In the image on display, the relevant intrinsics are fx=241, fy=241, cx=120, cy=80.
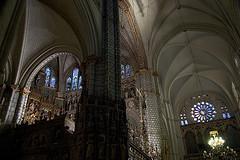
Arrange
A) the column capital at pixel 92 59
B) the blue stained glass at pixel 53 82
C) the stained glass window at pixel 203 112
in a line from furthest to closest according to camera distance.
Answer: the stained glass window at pixel 203 112
the blue stained glass at pixel 53 82
the column capital at pixel 92 59

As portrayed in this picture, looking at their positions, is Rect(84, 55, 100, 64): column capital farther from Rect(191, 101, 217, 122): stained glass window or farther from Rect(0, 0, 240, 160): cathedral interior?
Rect(191, 101, 217, 122): stained glass window

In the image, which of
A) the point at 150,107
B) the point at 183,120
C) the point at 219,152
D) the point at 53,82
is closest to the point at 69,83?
the point at 53,82

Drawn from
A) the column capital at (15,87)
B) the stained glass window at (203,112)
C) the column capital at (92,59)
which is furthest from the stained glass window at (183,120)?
the column capital at (92,59)

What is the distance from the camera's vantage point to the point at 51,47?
48.8ft

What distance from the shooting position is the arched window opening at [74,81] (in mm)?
18359

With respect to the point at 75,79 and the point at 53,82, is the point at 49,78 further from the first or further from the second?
the point at 75,79

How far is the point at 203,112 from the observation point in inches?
966

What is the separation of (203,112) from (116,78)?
18301 millimetres

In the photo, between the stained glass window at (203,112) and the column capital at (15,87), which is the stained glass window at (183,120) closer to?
the stained glass window at (203,112)

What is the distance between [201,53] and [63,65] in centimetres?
1196

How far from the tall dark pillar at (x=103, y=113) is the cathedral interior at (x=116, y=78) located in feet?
0.11

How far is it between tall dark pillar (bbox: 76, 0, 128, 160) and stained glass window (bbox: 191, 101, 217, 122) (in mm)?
Result: 17434

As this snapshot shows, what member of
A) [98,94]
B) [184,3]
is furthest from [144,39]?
[98,94]

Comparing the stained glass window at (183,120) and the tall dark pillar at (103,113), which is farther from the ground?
the stained glass window at (183,120)
